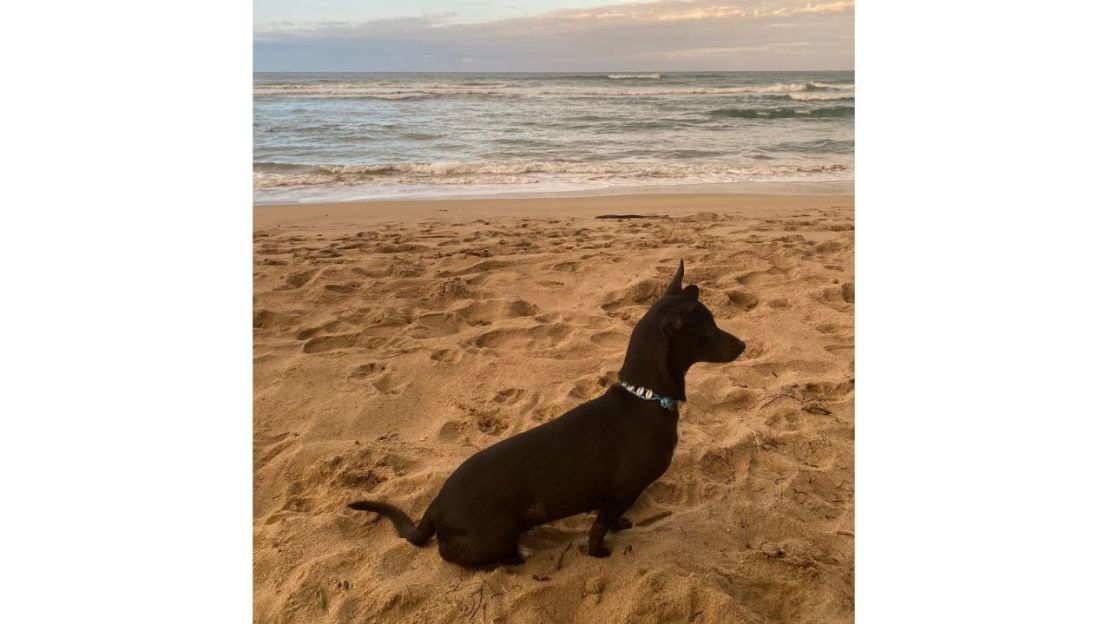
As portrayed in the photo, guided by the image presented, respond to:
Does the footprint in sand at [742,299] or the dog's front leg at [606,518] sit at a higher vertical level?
the footprint in sand at [742,299]

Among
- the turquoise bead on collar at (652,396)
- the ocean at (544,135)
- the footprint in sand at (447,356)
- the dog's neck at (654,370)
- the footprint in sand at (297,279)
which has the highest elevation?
the ocean at (544,135)

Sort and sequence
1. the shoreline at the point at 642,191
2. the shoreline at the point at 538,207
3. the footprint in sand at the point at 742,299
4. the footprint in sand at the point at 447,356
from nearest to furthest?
the footprint in sand at the point at 447,356, the footprint in sand at the point at 742,299, the shoreline at the point at 538,207, the shoreline at the point at 642,191

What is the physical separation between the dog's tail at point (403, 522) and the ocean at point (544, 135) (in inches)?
182

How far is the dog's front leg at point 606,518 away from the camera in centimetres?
202

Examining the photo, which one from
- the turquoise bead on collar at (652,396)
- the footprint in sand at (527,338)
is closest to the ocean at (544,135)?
the footprint in sand at (527,338)

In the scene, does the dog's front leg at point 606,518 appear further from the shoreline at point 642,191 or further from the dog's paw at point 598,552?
the shoreline at point 642,191

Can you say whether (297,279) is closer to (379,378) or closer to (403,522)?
(379,378)

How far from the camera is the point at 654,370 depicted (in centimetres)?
197

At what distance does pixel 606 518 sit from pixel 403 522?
603 millimetres

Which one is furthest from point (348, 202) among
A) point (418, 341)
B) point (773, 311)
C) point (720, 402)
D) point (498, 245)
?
point (720, 402)

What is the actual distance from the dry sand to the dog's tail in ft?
0.12

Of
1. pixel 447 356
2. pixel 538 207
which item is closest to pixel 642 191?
pixel 538 207

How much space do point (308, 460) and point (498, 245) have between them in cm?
295

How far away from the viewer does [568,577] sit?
2.00 meters
